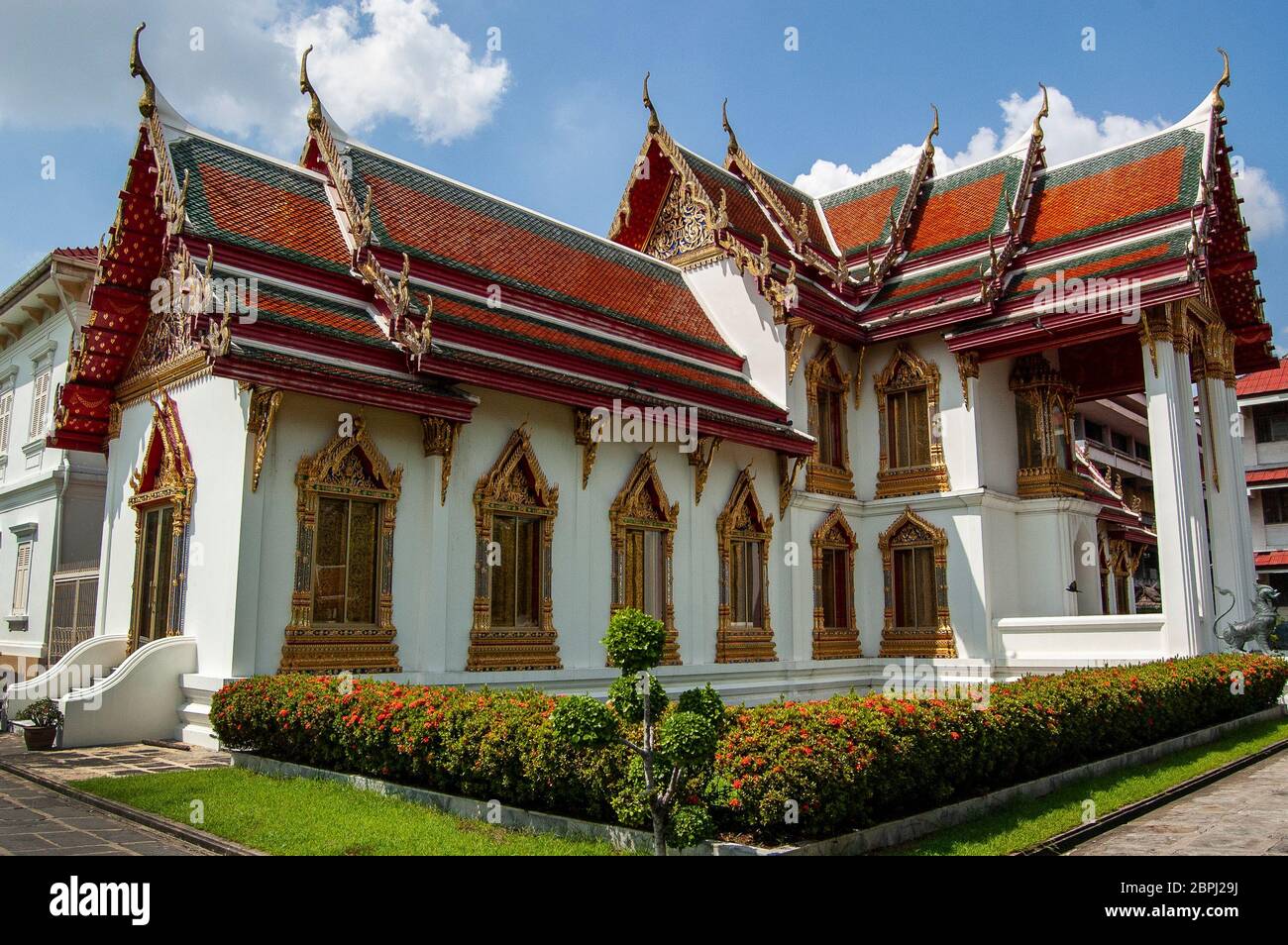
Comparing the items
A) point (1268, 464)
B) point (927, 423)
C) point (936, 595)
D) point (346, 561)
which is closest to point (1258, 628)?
point (936, 595)

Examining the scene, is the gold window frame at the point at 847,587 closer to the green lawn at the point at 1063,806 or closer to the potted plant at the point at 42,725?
the green lawn at the point at 1063,806

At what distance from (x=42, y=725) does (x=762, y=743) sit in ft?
24.4

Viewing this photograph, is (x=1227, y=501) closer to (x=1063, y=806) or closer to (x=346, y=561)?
(x=1063, y=806)

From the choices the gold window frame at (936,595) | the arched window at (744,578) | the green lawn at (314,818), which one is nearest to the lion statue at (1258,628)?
the gold window frame at (936,595)

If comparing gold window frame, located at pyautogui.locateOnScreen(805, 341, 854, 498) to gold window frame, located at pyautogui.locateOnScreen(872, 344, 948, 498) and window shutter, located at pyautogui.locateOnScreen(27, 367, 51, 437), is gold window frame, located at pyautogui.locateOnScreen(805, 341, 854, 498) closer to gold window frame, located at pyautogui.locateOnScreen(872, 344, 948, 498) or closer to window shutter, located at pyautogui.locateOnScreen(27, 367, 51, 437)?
gold window frame, located at pyautogui.locateOnScreen(872, 344, 948, 498)

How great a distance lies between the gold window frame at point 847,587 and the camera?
16250mm

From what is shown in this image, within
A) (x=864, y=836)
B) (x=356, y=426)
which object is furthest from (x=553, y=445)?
(x=864, y=836)

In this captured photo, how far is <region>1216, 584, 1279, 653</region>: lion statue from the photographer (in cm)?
1506

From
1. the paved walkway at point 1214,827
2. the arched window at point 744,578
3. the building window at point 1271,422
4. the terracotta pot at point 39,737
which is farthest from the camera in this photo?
the building window at point 1271,422

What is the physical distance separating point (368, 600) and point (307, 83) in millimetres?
6641

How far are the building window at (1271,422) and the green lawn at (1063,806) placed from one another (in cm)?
→ 2530

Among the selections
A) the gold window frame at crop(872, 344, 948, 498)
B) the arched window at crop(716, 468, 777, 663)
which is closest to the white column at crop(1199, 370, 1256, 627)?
the gold window frame at crop(872, 344, 948, 498)

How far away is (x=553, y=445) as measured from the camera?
42.2 ft
